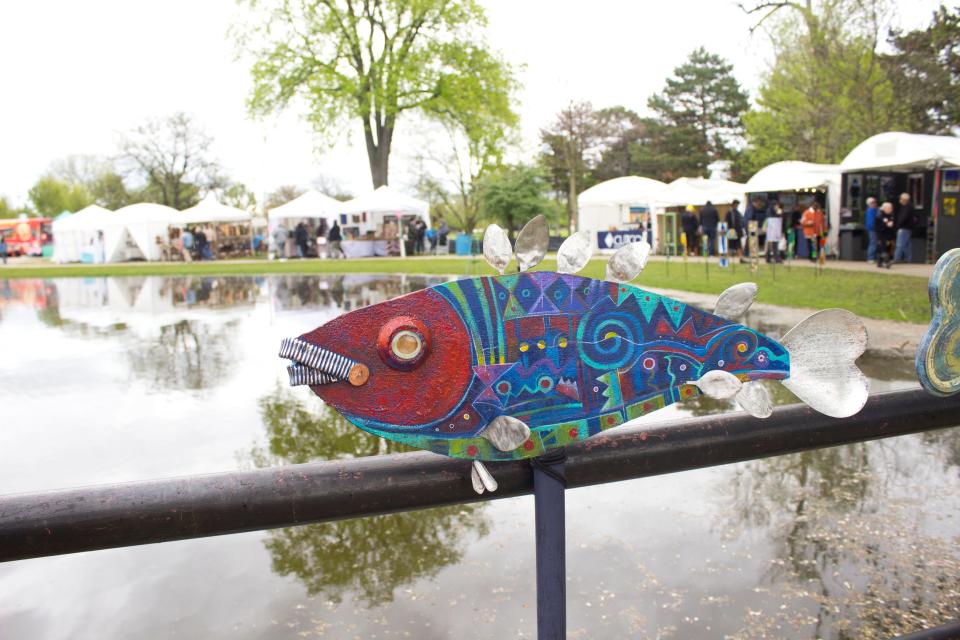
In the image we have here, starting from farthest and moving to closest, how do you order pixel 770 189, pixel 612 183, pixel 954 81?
pixel 612 183 → pixel 770 189 → pixel 954 81

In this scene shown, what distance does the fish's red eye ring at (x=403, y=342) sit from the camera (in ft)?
3.64

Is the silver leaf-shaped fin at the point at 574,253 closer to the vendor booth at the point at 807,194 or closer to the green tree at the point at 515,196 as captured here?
the vendor booth at the point at 807,194

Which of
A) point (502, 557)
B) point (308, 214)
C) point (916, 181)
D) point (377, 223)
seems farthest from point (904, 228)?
point (308, 214)

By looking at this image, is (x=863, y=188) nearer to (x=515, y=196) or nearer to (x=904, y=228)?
(x=904, y=228)

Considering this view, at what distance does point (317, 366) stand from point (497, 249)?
0.35 meters

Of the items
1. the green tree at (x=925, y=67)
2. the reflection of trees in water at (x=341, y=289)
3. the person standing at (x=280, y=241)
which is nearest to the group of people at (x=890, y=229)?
the green tree at (x=925, y=67)

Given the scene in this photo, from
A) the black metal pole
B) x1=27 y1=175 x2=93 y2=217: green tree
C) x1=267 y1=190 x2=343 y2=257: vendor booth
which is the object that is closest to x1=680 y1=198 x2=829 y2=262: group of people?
x1=267 y1=190 x2=343 y2=257: vendor booth

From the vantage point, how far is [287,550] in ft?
11.2

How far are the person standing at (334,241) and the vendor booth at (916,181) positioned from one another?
1827 cm

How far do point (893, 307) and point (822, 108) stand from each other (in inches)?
574

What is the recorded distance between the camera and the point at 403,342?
112cm

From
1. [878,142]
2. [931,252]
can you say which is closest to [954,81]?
[878,142]

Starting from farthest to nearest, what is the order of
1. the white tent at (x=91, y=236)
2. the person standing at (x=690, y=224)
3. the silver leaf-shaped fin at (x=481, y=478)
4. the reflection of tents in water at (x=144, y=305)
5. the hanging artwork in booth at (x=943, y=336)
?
the white tent at (x=91, y=236), the person standing at (x=690, y=224), the reflection of tents in water at (x=144, y=305), the hanging artwork in booth at (x=943, y=336), the silver leaf-shaped fin at (x=481, y=478)

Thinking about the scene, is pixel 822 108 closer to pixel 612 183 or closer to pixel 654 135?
pixel 612 183
